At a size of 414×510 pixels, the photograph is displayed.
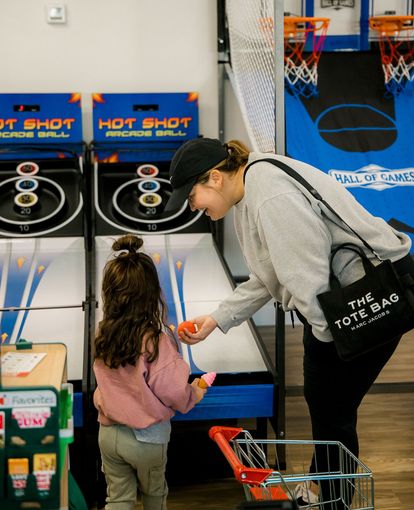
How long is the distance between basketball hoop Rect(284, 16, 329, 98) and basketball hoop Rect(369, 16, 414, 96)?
1.19ft

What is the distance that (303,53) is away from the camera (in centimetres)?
467

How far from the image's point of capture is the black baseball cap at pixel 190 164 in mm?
2035

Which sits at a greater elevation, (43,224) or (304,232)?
(304,232)

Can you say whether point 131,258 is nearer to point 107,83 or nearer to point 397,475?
point 397,475


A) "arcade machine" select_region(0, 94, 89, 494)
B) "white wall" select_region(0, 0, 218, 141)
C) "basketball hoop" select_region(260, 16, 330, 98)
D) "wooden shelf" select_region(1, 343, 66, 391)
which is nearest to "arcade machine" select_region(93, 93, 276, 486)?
"arcade machine" select_region(0, 94, 89, 494)

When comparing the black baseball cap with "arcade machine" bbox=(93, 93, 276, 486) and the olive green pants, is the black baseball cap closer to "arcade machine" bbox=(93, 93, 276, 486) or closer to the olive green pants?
the olive green pants

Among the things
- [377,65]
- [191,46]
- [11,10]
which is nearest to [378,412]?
[377,65]

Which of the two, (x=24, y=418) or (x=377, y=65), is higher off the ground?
(x=377, y=65)

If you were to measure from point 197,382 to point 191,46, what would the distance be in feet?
9.28

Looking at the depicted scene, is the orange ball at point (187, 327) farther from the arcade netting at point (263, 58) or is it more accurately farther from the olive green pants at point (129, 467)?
the arcade netting at point (263, 58)

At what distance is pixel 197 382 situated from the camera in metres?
2.42

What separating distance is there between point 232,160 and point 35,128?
2482mm

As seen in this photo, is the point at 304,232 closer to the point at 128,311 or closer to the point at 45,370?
the point at 128,311

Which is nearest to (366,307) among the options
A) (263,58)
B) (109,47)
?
(263,58)
